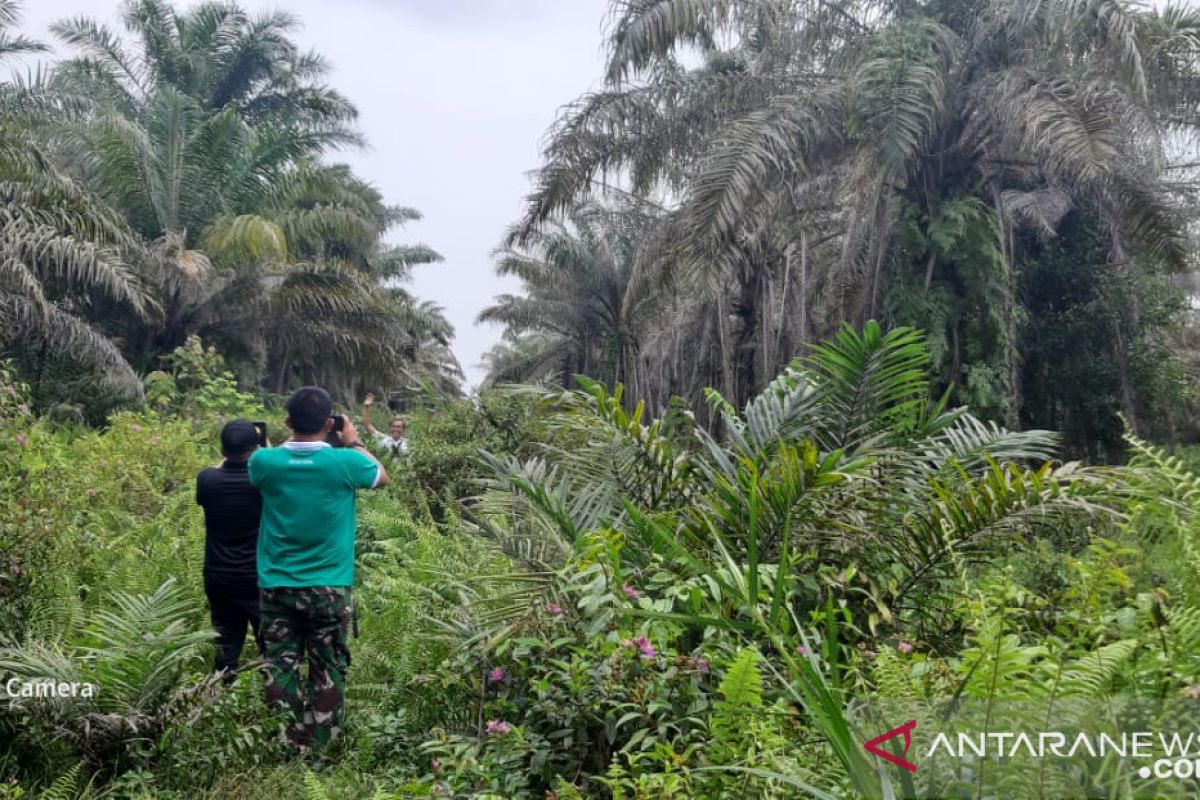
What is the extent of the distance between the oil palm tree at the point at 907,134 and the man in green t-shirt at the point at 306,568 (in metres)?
7.48

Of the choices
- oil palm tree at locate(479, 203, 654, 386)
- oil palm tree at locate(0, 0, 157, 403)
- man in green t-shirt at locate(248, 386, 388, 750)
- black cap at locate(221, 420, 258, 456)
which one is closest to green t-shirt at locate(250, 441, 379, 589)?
man in green t-shirt at locate(248, 386, 388, 750)

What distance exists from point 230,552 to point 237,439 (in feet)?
1.86

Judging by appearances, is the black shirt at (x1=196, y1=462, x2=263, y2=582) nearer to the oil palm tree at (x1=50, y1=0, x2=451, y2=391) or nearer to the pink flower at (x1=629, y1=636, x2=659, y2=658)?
the pink flower at (x1=629, y1=636, x2=659, y2=658)

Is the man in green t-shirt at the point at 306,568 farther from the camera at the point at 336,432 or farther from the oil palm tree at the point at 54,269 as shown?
the oil palm tree at the point at 54,269

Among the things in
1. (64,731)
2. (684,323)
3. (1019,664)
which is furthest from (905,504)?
(684,323)

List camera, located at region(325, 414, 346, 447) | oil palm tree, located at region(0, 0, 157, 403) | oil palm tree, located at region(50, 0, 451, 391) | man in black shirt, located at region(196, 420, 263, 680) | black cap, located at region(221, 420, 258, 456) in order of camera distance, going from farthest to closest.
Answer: oil palm tree, located at region(50, 0, 451, 391) → oil palm tree, located at region(0, 0, 157, 403) → black cap, located at region(221, 420, 258, 456) → man in black shirt, located at region(196, 420, 263, 680) → camera, located at region(325, 414, 346, 447)

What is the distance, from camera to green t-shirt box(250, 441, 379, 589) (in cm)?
450

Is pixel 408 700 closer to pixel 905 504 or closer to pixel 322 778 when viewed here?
pixel 322 778

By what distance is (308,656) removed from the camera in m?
4.57

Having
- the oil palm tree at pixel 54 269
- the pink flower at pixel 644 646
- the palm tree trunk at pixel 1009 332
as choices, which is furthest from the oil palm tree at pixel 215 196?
the pink flower at pixel 644 646

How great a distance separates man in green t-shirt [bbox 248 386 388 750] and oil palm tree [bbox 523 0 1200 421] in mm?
7480

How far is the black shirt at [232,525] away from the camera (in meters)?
4.97

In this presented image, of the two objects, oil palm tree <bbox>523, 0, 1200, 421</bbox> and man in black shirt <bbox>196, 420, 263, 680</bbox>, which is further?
oil palm tree <bbox>523, 0, 1200, 421</bbox>

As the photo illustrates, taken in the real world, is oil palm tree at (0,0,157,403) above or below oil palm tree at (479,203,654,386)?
below
